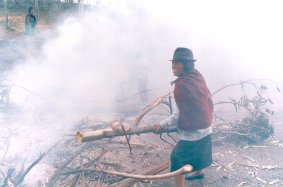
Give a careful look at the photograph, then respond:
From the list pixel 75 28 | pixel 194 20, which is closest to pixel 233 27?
pixel 194 20

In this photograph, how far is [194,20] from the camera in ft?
53.5

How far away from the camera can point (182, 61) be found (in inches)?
155

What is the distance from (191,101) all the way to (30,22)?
11.6m

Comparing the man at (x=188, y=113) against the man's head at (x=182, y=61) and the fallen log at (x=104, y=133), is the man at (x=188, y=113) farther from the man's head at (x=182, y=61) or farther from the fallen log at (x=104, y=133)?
the fallen log at (x=104, y=133)

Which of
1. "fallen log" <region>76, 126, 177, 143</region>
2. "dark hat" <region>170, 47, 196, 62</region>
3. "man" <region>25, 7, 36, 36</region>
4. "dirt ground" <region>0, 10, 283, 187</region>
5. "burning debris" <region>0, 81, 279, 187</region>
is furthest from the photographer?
"man" <region>25, 7, 36, 36</region>

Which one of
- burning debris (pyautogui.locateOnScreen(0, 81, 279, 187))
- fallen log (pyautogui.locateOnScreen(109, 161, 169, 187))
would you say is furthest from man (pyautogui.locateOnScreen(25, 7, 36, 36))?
fallen log (pyautogui.locateOnScreen(109, 161, 169, 187))

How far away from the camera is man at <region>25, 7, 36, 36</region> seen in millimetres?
13516

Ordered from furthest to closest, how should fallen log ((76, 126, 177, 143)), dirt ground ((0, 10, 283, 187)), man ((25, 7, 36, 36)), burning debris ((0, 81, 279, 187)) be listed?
man ((25, 7, 36, 36)), dirt ground ((0, 10, 283, 187)), burning debris ((0, 81, 279, 187)), fallen log ((76, 126, 177, 143))

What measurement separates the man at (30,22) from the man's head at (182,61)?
1109cm

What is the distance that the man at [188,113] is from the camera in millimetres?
3891

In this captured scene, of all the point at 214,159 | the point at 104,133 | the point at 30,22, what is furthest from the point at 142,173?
the point at 30,22

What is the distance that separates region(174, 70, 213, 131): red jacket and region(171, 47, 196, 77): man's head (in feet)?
0.26

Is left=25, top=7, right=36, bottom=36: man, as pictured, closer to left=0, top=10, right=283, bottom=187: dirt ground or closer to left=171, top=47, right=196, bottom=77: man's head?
left=0, top=10, right=283, bottom=187: dirt ground

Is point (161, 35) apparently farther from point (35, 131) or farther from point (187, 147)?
point (187, 147)
